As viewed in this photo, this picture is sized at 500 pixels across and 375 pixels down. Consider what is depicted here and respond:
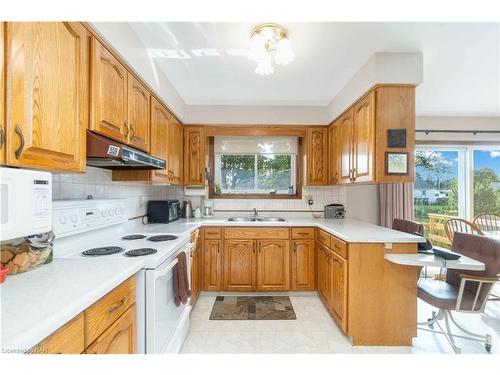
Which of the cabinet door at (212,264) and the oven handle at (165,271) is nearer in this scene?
the oven handle at (165,271)

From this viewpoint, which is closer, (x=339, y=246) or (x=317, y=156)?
(x=339, y=246)

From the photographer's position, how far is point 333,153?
296 centimetres

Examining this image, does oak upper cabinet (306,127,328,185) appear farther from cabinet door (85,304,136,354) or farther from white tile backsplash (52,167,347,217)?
cabinet door (85,304,136,354)

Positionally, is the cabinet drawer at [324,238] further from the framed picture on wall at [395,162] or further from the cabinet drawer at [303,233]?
the framed picture on wall at [395,162]

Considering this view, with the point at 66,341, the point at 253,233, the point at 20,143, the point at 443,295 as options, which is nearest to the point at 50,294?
the point at 66,341

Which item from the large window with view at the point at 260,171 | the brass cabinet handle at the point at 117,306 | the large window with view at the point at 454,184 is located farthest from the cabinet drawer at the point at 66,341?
the large window with view at the point at 454,184

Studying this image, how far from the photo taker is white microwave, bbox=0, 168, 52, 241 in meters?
0.76

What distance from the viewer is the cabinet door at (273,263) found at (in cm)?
275

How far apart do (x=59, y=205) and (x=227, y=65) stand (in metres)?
1.72

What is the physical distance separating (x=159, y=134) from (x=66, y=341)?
187 cm

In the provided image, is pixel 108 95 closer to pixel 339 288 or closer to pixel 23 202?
pixel 23 202

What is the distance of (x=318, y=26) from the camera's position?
158cm

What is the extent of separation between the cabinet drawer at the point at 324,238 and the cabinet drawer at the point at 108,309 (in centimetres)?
183

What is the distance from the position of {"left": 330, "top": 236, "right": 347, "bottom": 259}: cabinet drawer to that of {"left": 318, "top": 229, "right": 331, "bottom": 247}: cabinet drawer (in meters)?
0.10
